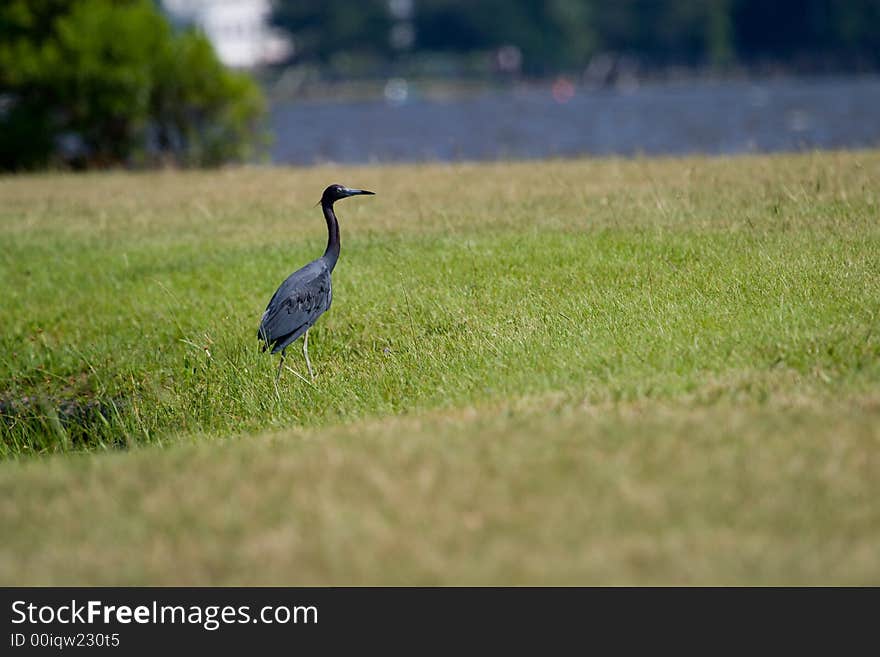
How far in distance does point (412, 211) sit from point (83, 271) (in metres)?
4.61

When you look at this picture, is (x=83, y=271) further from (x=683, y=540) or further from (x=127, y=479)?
(x=683, y=540)

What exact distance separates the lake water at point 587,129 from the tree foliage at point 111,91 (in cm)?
279

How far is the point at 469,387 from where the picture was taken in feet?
31.6

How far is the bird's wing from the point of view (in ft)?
36.8

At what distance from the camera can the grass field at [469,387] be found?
6023 mm

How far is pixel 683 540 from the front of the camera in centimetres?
588

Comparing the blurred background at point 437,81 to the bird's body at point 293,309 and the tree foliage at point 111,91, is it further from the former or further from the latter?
the bird's body at point 293,309

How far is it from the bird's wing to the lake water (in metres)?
13.1

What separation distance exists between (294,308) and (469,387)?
91.3 inches

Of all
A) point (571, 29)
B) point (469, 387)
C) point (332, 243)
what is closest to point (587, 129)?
point (332, 243)

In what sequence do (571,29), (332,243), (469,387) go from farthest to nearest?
(571,29)
(332,243)
(469,387)

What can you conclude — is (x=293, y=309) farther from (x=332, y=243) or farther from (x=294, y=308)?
(x=332, y=243)

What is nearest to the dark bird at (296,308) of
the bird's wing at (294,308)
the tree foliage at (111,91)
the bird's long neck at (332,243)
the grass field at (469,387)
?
the bird's wing at (294,308)
